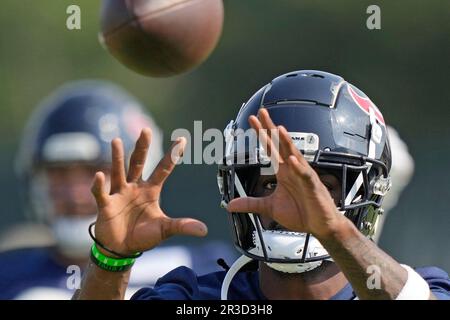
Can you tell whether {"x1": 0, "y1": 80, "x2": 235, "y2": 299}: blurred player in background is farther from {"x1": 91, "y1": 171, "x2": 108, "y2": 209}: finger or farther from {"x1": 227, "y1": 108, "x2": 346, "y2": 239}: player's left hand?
{"x1": 227, "y1": 108, "x2": 346, "y2": 239}: player's left hand

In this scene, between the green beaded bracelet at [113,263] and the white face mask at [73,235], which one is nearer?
the green beaded bracelet at [113,263]

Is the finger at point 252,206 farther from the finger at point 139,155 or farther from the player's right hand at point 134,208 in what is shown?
the finger at point 139,155

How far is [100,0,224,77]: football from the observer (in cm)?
321

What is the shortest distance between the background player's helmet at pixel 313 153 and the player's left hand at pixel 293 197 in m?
0.30

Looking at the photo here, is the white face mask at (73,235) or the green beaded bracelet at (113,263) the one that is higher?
the green beaded bracelet at (113,263)

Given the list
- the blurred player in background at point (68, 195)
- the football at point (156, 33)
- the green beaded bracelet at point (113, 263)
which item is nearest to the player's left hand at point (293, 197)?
the green beaded bracelet at point (113, 263)

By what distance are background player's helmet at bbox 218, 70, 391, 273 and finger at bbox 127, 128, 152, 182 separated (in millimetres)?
360

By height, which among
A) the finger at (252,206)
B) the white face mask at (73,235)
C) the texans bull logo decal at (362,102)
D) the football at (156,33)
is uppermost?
the football at (156,33)

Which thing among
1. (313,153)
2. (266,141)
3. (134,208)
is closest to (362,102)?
(313,153)

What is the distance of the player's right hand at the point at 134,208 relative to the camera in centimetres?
232
